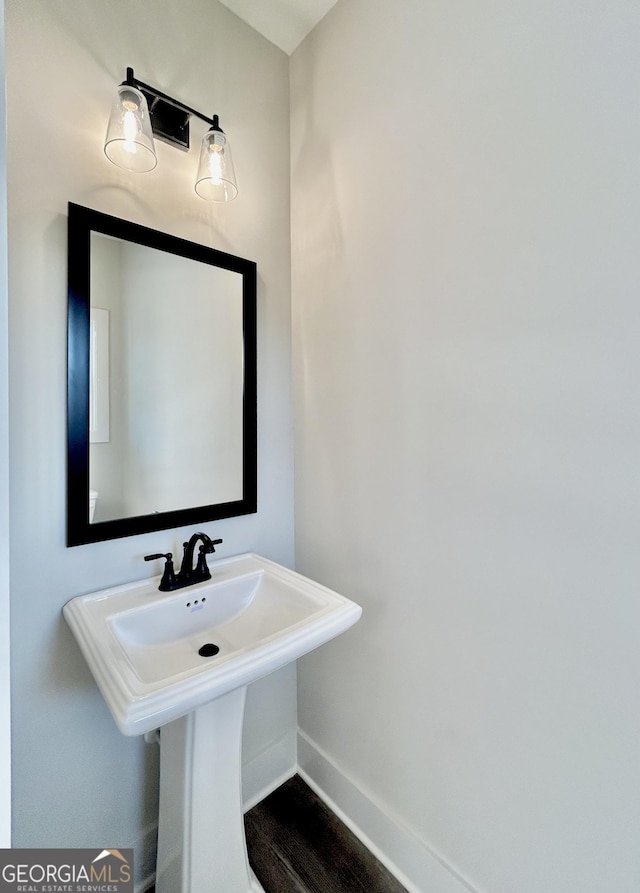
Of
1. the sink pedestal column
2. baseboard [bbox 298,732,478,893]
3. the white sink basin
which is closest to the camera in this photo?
the white sink basin

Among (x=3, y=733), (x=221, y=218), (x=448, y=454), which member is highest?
(x=221, y=218)

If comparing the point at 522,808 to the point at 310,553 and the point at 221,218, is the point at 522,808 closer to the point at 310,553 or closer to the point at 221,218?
the point at 310,553

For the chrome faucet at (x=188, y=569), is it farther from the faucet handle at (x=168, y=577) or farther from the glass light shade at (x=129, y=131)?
the glass light shade at (x=129, y=131)

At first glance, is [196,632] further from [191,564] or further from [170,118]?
[170,118]

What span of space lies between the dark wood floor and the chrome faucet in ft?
2.94

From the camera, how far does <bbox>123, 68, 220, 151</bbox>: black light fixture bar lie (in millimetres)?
1148

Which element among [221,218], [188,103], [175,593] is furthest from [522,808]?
[188,103]

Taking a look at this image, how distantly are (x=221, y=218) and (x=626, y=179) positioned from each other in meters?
1.13

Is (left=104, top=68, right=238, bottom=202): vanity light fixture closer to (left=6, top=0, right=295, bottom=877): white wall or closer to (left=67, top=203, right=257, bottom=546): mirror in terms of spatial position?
(left=6, top=0, right=295, bottom=877): white wall

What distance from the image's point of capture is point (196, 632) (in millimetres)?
1153

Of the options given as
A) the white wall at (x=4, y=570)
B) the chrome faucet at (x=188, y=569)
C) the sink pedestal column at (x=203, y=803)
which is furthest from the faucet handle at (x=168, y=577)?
the white wall at (x=4, y=570)

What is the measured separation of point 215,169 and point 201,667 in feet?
4.55

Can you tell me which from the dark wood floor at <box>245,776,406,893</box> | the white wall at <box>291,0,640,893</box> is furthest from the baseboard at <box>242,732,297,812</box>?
the white wall at <box>291,0,640,893</box>

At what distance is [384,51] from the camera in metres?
1.17
